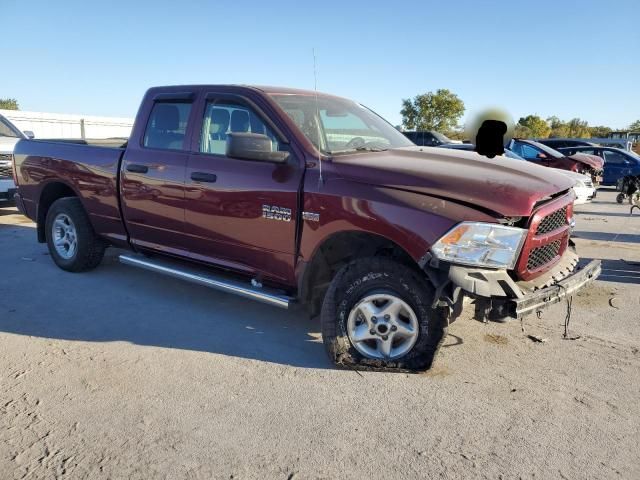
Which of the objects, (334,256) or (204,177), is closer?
(334,256)

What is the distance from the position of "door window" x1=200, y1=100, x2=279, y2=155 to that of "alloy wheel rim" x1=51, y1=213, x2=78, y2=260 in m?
2.24

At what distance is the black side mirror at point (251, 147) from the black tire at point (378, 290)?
1.02 metres

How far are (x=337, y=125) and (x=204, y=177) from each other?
3.97 feet

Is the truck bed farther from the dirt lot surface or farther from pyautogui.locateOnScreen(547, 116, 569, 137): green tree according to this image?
pyautogui.locateOnScreen(547, 116, 569, 137): green tree

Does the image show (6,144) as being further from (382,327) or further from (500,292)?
(500,292)

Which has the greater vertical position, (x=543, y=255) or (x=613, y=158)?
(x=543, y=255)

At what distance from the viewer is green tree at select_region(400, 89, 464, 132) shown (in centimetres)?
1718

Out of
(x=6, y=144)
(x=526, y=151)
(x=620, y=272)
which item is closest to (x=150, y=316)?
(x=620, y=272)

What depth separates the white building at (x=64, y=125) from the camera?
19.5 metres

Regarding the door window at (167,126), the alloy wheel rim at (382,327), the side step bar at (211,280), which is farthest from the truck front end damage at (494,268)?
the door window at (167,126)

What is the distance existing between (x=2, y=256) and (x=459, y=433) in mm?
6355

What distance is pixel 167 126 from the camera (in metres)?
5.10

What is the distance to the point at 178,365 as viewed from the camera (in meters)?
3.88

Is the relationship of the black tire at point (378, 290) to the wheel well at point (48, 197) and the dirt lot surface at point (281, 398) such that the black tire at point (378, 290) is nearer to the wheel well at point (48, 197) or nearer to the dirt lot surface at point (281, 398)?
the dirt lot surface at point (281, 398)
